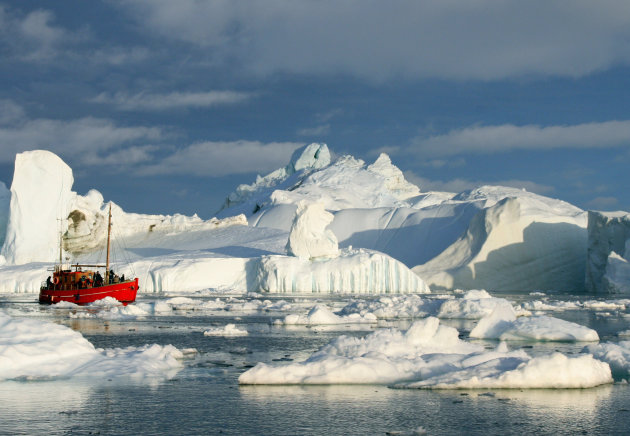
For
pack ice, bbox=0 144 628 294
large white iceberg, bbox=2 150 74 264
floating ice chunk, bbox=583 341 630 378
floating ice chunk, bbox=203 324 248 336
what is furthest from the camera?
large white iceberg, bbox=2 150 74 264

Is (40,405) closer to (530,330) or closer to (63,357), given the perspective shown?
(63,357)

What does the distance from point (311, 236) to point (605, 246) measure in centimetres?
1466

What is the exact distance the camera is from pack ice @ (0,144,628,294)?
3384 cm

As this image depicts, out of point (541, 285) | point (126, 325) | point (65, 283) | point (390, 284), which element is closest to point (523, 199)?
point (541, 285)

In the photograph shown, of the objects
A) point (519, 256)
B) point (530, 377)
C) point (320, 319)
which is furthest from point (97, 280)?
point (519, 256)

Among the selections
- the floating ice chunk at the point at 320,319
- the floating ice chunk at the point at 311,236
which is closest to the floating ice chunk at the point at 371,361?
the floating ice chunk at the point at 320,319

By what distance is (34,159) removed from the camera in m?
38.0

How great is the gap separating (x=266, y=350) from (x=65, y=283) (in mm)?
16035

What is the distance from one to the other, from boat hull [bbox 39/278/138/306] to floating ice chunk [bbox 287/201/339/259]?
A: 37.4ft

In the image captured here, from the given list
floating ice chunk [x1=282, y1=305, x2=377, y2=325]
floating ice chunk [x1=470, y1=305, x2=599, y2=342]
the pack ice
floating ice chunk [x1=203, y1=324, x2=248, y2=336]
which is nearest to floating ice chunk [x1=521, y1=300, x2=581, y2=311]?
floating ice chunk [x1=282, y1=305, x2=377, y2=325]

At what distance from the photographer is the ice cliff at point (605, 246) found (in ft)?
110

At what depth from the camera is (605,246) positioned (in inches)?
1391

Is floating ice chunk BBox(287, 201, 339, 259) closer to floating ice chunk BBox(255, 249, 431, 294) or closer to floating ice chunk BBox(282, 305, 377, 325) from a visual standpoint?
floating ice chunk BBox(255, 249, 431, 294)

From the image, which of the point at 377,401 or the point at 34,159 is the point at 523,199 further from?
the point at 377,401
